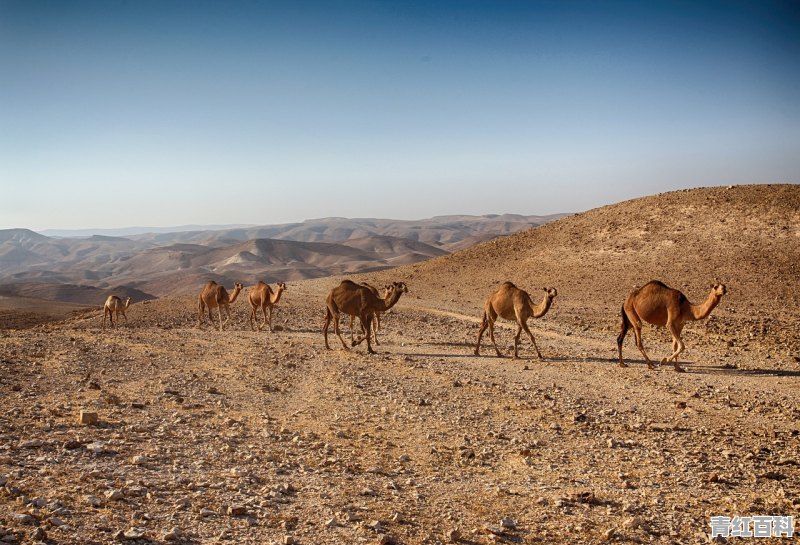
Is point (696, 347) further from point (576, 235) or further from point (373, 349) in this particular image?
point (576, 235)

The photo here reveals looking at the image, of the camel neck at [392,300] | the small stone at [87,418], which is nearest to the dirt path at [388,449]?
the small stone at [87,418]

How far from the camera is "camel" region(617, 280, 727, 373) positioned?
15.0 meters

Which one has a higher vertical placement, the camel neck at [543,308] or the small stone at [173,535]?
the camel neck at [543,308]

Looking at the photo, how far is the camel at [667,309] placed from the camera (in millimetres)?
15047

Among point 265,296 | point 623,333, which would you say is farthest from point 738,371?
point 265,296

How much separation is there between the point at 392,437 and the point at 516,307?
8461mm

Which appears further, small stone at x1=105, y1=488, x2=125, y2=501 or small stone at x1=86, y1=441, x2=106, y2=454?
small stone at x1=86, y1=441, x2=106, y2=454

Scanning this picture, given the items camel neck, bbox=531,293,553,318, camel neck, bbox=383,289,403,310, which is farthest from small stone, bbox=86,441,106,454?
camel neck, bbox=531,293,553,318

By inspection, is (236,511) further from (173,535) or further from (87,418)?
(87,418)

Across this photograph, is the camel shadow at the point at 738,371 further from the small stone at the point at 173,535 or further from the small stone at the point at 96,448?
the small stone at the point at 96,448

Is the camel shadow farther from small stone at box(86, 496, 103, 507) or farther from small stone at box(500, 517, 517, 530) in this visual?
small stone at box(86, 496, 103, 507)

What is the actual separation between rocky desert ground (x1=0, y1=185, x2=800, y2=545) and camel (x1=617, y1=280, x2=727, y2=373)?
885 millimetres

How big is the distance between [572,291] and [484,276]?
23.5 ft

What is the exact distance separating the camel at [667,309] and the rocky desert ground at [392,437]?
2.90 ft
